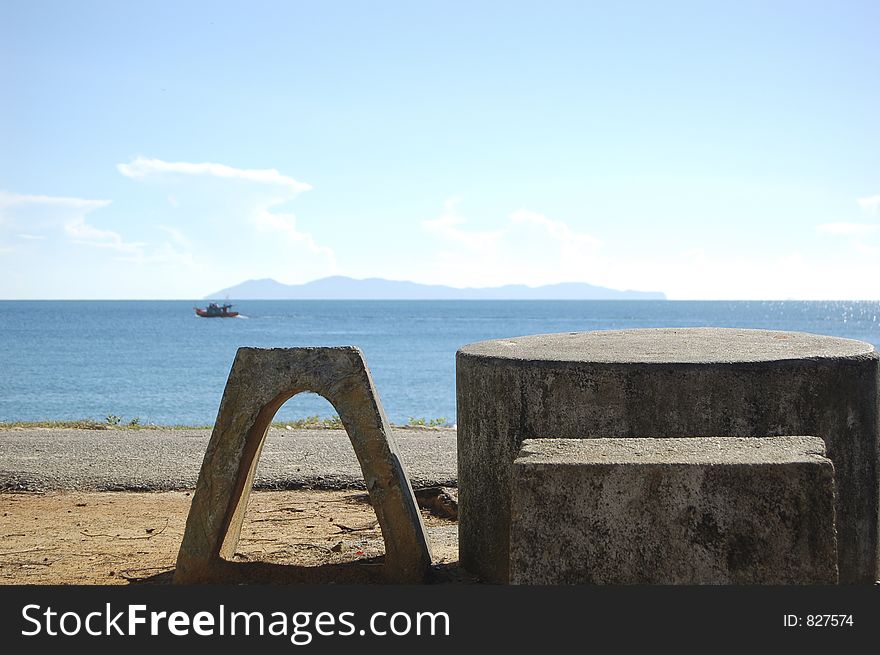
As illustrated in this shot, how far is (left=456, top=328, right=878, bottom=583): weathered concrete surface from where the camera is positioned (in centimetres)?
447

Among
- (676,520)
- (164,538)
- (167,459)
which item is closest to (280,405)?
(164,538)

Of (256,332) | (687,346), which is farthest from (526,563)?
(256,332)

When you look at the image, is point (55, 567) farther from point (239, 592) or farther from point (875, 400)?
point (875, 400)

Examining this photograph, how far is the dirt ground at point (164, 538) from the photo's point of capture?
5.57 meters

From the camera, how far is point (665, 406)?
447cm

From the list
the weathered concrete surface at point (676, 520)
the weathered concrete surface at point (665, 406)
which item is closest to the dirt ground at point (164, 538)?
the weathered concrete surface at point (665, 406)

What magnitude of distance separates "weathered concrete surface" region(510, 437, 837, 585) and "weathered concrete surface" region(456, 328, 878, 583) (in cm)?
106

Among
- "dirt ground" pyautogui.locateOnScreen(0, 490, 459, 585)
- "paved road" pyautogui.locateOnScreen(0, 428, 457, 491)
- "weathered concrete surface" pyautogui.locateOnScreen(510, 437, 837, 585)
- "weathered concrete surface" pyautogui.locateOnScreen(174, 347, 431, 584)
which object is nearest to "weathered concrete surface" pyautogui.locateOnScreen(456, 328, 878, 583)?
"weathered concrete surface" pyautogui.locateOnScreen(174, 347, 431, 584)

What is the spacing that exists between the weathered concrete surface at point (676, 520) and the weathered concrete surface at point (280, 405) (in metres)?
1.78

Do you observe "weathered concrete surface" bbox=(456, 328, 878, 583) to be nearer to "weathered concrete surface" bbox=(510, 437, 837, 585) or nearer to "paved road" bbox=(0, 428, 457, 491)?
"weathered concrete surface" bbox=(510, 437, 837, 585)

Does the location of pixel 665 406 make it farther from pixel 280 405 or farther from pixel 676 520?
pixel 280 405

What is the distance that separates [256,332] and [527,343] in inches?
3335

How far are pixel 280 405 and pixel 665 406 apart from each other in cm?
211

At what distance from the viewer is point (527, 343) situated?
5.77 meters
